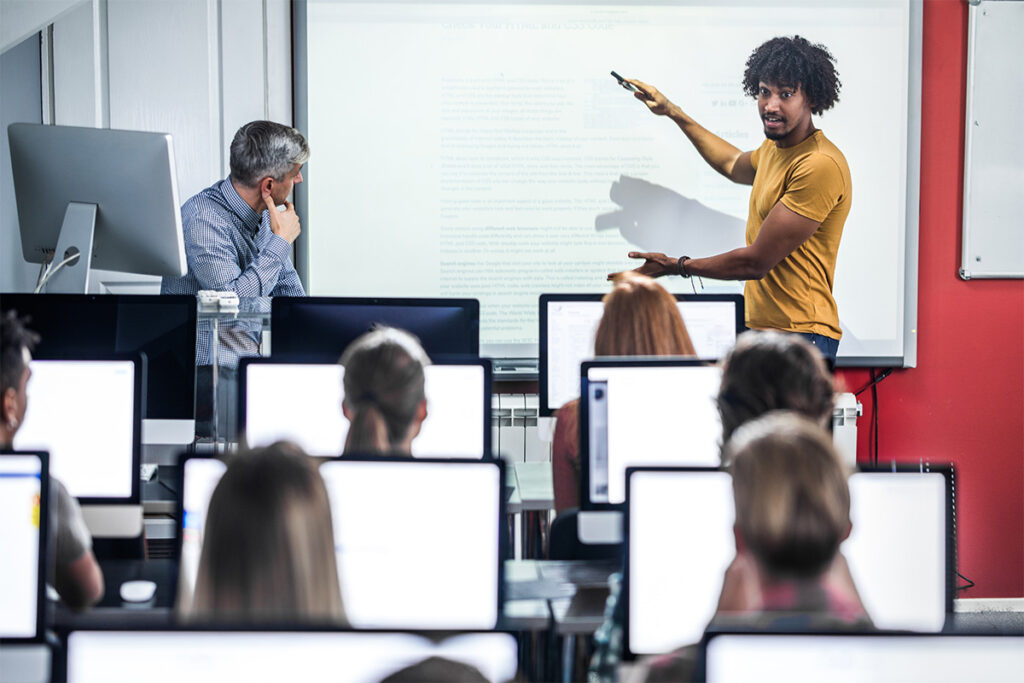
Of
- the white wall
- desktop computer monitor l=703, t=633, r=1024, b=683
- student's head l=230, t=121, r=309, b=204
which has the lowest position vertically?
desktop computer monitor l=703, t=633, r=1024, b=683

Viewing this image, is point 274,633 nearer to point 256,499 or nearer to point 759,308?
point 256,499

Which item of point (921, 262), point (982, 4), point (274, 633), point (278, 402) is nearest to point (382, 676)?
point (274, 633)

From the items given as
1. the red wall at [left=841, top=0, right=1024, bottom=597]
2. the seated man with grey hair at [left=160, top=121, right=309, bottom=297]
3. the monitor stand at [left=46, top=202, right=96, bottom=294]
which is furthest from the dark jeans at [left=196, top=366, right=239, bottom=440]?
the red wall at [left=841, top=0, right=1024, bottom=597]

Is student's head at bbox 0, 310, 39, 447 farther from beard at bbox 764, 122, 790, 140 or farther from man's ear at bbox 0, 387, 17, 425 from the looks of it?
beard at bbox 764, 122, 790, 140

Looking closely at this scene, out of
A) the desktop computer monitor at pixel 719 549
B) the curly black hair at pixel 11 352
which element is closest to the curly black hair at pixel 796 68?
the desktop computer monitor at pixel 719 549

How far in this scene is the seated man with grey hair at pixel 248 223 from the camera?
10.1 feet

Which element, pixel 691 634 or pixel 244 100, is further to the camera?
pixel 244 100

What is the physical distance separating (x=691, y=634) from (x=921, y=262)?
2.91 metres

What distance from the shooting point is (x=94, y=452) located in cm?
193

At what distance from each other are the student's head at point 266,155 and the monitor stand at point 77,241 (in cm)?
61

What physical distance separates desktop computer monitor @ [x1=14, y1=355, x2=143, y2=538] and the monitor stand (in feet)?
2.63

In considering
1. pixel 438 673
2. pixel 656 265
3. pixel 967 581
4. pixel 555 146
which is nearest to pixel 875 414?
pixel 967 581

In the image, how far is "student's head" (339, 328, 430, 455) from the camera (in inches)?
70.6

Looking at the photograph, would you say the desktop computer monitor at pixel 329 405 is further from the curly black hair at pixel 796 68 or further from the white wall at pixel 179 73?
the curly black hair at pixel 796 68
